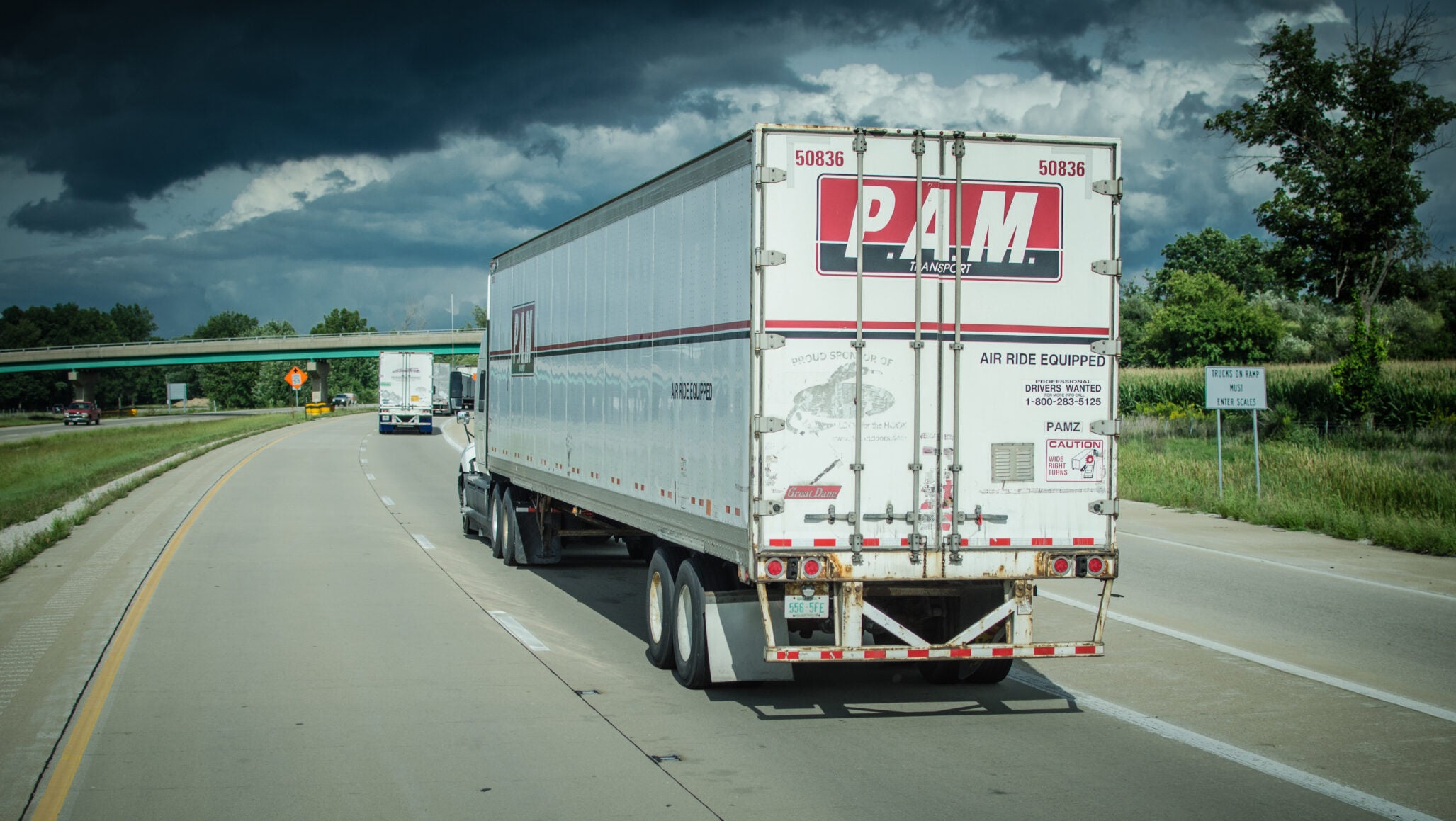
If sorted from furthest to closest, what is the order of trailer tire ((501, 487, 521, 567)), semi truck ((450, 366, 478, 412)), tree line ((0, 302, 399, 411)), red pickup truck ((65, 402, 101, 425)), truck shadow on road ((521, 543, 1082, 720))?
tree line ((0, 302, 399, 411)), red pickup truck ((65, 402, 101, 425)), semi truck ((450, 366, 478, 412)), trailer tire ((501, 487, 521, 567)), truck shadow on road ((521, 543, 1082, 720))

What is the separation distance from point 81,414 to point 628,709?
90.0 metres

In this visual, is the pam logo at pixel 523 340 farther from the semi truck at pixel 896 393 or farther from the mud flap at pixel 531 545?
the semi truck at pixel 896 393

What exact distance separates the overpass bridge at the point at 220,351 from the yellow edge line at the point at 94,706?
315 ft

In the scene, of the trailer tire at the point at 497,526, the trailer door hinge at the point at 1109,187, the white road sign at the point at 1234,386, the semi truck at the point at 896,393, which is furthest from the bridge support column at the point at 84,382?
the trailer door hinge at the point at 1109,187

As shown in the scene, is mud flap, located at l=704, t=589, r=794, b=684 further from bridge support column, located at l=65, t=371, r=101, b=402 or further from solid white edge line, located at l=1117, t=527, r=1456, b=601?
bridge support column, located at l=65, t=371, r=101, b=402

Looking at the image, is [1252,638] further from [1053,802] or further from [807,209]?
[807,209]

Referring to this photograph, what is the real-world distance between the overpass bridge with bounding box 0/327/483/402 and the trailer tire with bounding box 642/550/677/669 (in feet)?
329

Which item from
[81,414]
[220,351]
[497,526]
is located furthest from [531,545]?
[220,351]

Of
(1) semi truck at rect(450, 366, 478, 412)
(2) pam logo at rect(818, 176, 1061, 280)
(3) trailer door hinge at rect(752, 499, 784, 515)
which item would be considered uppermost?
(2) pam logo at rect(818, 176, 1061, 280)

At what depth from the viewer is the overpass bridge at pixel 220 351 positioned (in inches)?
4227

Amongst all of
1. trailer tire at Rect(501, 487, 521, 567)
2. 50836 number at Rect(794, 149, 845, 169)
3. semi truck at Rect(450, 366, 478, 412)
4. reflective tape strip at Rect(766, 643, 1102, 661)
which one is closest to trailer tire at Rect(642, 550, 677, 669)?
reflective tape strip at Rect(766, 643, 1102, 661)

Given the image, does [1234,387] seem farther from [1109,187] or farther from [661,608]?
[661,608]

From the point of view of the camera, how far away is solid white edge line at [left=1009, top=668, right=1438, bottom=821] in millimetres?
5758

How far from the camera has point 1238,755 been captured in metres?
6.70
